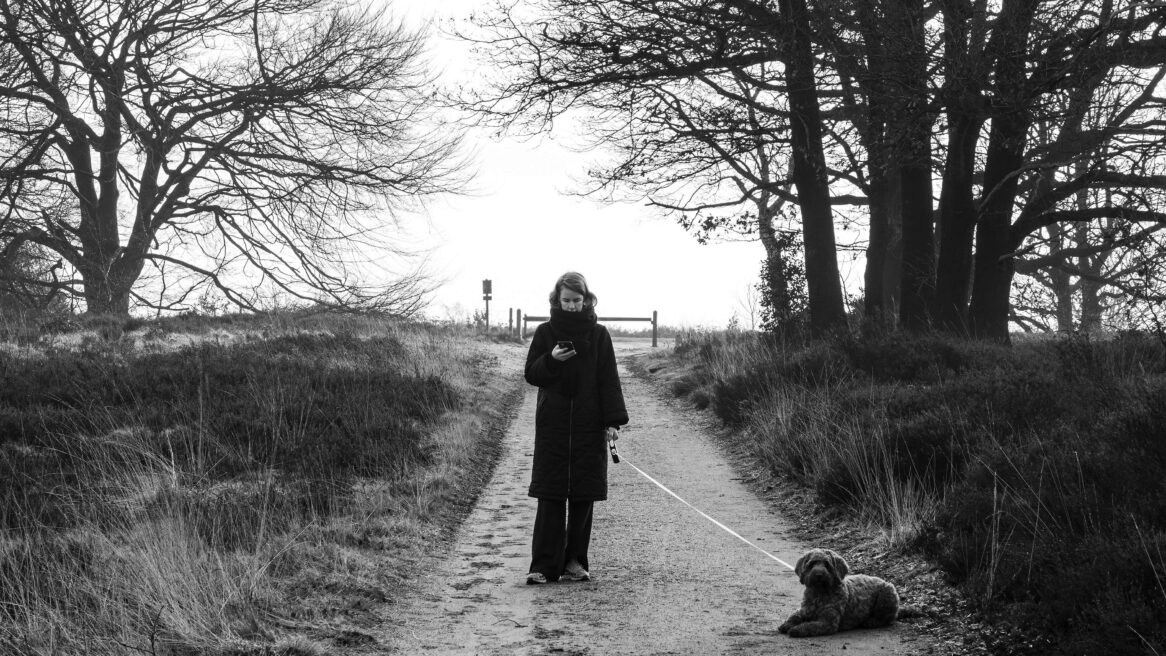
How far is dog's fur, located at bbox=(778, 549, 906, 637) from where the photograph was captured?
6133mm

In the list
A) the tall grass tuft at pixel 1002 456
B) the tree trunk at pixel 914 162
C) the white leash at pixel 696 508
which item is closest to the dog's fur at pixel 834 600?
the tall grass tuft at pixel 1002 456

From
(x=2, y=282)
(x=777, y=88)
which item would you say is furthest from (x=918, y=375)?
(x=2, y=282)

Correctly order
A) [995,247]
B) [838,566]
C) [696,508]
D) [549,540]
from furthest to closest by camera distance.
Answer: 1. [995,247]
2. [696,508]
3. [549,540]
4. [838,566]

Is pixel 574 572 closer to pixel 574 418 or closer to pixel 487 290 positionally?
pixel 574 418

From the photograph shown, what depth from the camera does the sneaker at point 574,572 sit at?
25.1 feet

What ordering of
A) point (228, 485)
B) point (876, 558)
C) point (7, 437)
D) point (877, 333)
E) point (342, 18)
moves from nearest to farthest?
point (876, 558), point (228, 485), point (7, 437), point (877, 333), point (342, 18)

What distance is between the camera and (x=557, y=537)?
25.2 feet

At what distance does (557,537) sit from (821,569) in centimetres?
219

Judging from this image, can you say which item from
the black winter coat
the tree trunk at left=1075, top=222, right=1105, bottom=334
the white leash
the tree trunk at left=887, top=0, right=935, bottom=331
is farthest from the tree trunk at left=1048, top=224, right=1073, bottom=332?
the black winter coat

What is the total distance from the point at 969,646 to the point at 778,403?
784 centimetres

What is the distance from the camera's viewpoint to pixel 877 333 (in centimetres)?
1705

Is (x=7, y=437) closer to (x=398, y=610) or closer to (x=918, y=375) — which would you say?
(x=398, y=610)

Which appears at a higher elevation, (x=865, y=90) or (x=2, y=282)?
(x=865, y=90)

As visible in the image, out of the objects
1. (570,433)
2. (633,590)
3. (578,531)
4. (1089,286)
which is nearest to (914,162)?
(570,433)
